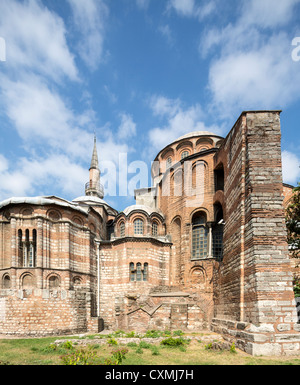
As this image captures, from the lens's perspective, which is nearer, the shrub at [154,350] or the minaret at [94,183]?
the shrub at [154,350]

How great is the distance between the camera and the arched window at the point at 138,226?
78.9ft

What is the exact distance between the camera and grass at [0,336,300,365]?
9406 millimetres

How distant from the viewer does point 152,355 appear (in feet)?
35.3

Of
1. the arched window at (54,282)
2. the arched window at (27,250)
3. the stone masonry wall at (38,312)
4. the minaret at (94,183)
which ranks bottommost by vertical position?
the stone masonry wall at (38,312)

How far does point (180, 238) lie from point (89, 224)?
7.90 metres

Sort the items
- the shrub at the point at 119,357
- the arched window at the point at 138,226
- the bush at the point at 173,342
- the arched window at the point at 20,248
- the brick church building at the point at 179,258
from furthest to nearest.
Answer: the arched window at the point at 138,226
the arched window at the point at 20,248
the bush at the point at 173,342
the brick church building at the point at 179,258
the shrub at the point at 119,357

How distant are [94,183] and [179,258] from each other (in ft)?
67.8

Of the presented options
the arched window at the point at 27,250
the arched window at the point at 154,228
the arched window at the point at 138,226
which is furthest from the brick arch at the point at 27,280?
the arched window at the point at 154,228

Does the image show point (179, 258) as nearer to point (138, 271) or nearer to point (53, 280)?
point (138, 271)

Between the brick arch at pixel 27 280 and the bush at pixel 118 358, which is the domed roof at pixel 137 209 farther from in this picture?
the bush at pixel 118 358

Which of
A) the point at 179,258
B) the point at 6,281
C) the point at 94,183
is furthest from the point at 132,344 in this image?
the point at 94,183

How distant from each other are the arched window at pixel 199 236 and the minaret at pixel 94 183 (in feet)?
65.8

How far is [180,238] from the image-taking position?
22797 millimetres
